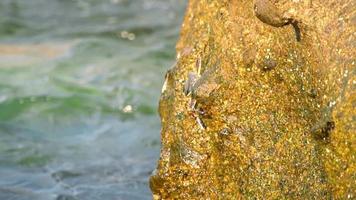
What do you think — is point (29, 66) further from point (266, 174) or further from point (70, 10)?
point (266, 174)

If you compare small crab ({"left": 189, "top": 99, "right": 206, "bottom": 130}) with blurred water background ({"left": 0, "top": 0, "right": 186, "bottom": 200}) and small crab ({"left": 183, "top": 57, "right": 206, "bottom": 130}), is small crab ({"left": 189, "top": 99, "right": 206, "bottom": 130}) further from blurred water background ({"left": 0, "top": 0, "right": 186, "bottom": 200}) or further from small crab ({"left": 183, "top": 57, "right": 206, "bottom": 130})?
blurred water background ({"left": 0, "top": 0, "right": 186, "bottom": 200})

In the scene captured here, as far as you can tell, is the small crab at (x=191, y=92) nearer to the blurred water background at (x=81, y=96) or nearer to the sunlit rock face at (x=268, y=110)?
the sunlit rock face at (x=268, y=110)

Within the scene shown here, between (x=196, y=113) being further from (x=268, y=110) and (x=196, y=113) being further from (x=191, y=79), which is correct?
(x=268, y=110)

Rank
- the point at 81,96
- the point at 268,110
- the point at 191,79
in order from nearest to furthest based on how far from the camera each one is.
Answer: the point at 268,110 < the point at 191,79 < the point at 81,96

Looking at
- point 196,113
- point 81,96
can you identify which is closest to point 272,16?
point 196,113

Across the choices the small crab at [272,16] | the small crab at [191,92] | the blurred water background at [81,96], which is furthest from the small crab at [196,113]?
the blurred water background at [81,96]
